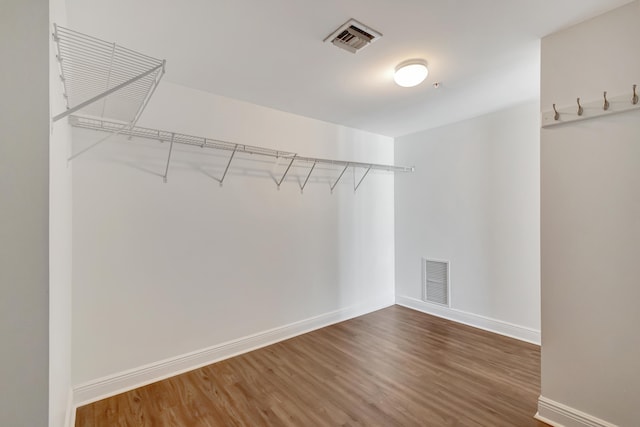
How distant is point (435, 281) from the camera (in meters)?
3.59

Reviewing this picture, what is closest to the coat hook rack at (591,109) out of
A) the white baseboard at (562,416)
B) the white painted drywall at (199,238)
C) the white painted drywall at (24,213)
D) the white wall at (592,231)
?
the white wall at (592,231)

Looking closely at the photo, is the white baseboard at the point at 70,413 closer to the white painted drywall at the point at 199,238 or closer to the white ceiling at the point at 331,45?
the white painted drywall at the point at 199,238

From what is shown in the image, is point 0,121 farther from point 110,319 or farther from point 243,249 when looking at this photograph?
point 243,249

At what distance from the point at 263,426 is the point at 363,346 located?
1280 mm

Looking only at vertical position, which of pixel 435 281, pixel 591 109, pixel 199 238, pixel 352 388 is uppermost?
pixel 591 109

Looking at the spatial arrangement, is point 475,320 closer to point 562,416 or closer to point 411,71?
point 562,416

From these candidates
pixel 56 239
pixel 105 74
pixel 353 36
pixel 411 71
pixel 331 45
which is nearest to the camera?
pixel 56 239

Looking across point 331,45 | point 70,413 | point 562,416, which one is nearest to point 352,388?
point 562,416

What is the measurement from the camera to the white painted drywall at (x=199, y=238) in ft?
6.51

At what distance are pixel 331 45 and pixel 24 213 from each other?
1715mm

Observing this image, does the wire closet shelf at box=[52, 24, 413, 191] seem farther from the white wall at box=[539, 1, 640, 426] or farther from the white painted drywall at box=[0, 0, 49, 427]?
the white wall at box=[539, 1, 640, 426]

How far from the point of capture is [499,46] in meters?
1.82

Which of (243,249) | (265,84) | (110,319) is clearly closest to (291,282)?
(243,249)

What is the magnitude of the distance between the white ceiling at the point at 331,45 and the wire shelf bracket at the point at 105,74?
249 mm
